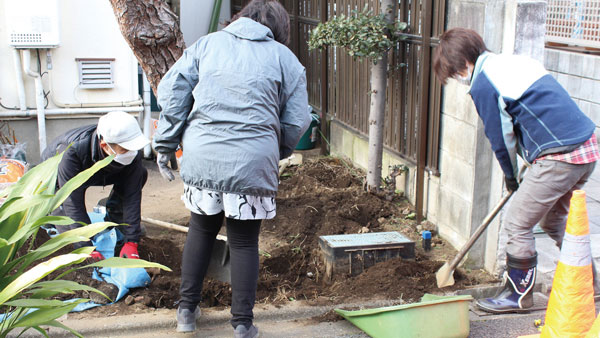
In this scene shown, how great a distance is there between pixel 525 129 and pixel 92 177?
9.02 ft

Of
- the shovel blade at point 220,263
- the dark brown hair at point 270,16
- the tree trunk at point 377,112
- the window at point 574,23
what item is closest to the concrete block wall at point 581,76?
the window at point 574,23

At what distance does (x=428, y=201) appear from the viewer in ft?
17.5

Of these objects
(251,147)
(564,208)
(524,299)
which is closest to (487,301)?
(524,299)

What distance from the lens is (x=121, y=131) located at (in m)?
4.04

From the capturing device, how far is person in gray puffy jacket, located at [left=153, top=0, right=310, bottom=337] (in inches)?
126

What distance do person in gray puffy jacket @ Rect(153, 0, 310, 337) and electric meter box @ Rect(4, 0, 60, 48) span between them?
13.1 feet

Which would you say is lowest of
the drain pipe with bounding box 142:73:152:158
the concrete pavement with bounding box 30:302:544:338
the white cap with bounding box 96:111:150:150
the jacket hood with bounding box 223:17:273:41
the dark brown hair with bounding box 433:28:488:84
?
the concrete pavement with bounding box 30:302:544:338

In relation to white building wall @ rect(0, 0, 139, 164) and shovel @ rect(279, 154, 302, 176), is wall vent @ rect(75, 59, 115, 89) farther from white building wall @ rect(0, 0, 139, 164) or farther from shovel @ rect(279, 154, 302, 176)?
shovel @ rect(279, 154, 302, 176)

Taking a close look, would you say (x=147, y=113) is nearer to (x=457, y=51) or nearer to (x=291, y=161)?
(x=291, y=161)

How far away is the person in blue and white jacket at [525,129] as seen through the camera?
3484 millimetres

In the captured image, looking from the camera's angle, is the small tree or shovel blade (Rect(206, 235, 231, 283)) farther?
the small tree

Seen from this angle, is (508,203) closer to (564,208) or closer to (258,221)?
(564,208)

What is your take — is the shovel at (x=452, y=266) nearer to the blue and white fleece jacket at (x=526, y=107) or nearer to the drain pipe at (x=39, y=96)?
the blue and white fleece jacket at (x=526, y=107)

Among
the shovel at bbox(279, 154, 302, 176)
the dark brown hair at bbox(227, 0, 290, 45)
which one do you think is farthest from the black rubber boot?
the shovel at bbox(279, 154, 302, 176)
